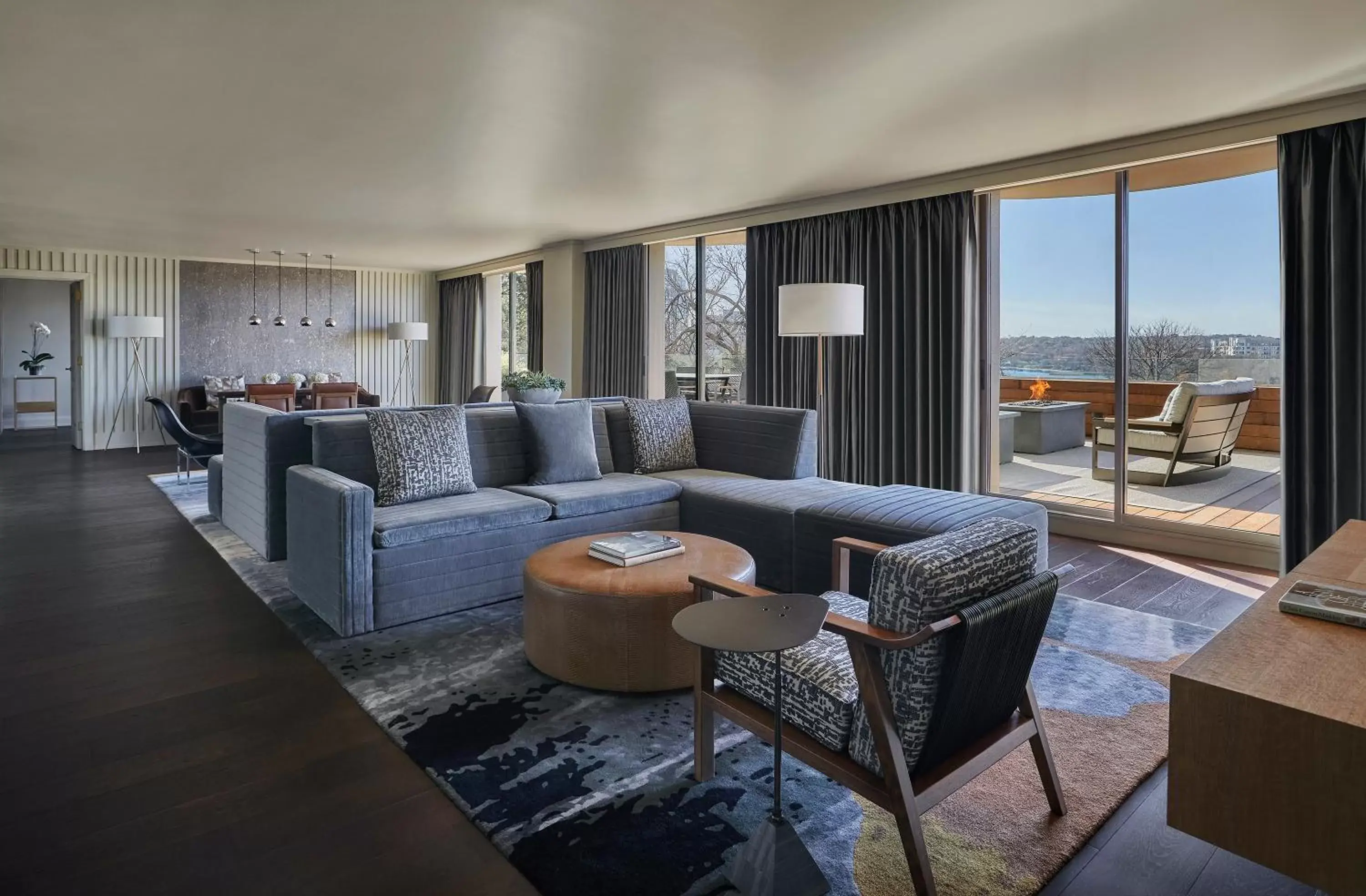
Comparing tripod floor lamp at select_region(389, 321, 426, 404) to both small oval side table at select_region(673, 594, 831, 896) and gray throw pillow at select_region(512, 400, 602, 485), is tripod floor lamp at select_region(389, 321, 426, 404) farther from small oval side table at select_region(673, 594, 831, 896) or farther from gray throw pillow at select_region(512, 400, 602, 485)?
small oval side table at select_region(673, 594, 831, 896)

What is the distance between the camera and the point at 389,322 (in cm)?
1161

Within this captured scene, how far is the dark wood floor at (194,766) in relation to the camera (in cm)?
179

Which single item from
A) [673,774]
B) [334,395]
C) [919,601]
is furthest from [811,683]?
[334,395]

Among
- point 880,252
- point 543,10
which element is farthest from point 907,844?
point 880,252

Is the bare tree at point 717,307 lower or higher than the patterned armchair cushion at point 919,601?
higher

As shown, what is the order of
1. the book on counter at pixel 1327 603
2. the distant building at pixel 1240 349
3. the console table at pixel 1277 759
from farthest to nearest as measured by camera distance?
the distant building at pixel 1240 349 < the book on counter at pixel 1327 603 < the console table at pixel 1277 759

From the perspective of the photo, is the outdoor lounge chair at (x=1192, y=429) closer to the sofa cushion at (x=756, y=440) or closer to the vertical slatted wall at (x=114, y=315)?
the sofa cushion at (x=756, y=440)

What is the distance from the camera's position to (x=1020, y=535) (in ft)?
5.99

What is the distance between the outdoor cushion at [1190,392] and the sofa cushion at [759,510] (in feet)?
7.22

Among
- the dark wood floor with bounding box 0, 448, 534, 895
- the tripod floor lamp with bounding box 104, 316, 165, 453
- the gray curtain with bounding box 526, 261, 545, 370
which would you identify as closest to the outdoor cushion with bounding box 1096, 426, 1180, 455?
the dark wood floor with bounding box 0, 448, 534, 895

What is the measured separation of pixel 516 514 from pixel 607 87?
2.04 metres

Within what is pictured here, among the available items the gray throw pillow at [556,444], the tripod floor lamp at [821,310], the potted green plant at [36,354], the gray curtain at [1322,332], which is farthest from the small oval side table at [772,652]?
the potted green plant at [36,354]

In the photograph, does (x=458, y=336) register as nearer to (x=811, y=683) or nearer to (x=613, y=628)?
(x=613, y=628)

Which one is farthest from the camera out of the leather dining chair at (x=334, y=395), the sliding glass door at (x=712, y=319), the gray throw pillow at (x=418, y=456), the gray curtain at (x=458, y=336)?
the gray curtain at (x=458, y=336)
